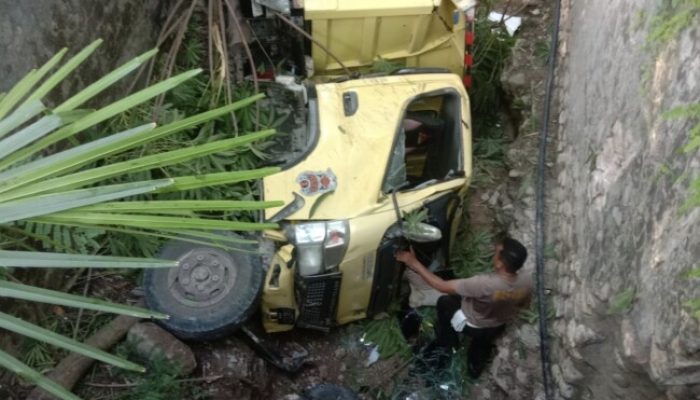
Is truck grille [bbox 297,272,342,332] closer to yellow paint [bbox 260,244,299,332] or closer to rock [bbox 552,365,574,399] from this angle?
yellow paint [bbox 260,244,299,332]

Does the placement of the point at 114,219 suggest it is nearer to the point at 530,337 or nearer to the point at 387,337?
the point at 530,337

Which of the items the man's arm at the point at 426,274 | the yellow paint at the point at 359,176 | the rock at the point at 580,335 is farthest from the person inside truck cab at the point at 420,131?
the rock at the point at 580,335

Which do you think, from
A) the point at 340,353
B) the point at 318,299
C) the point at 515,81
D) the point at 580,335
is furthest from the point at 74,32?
the point at 580,335

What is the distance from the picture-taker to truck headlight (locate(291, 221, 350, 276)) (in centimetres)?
435

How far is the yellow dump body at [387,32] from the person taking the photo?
5082mm

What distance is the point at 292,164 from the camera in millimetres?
4578

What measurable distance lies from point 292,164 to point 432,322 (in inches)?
60.2

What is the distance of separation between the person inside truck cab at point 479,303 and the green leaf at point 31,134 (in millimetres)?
2743

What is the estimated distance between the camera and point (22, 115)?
182 cm

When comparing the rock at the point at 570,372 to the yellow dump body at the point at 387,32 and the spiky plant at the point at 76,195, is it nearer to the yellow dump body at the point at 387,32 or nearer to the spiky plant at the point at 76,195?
the spiky plant at the point at 76,195

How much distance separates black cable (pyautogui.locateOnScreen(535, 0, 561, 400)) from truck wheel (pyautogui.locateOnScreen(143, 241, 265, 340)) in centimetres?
172

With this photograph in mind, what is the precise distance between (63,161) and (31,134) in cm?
10

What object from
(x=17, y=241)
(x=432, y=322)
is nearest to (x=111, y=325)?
(x=17, y=241)

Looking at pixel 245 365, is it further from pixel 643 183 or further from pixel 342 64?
pixel 643 183
